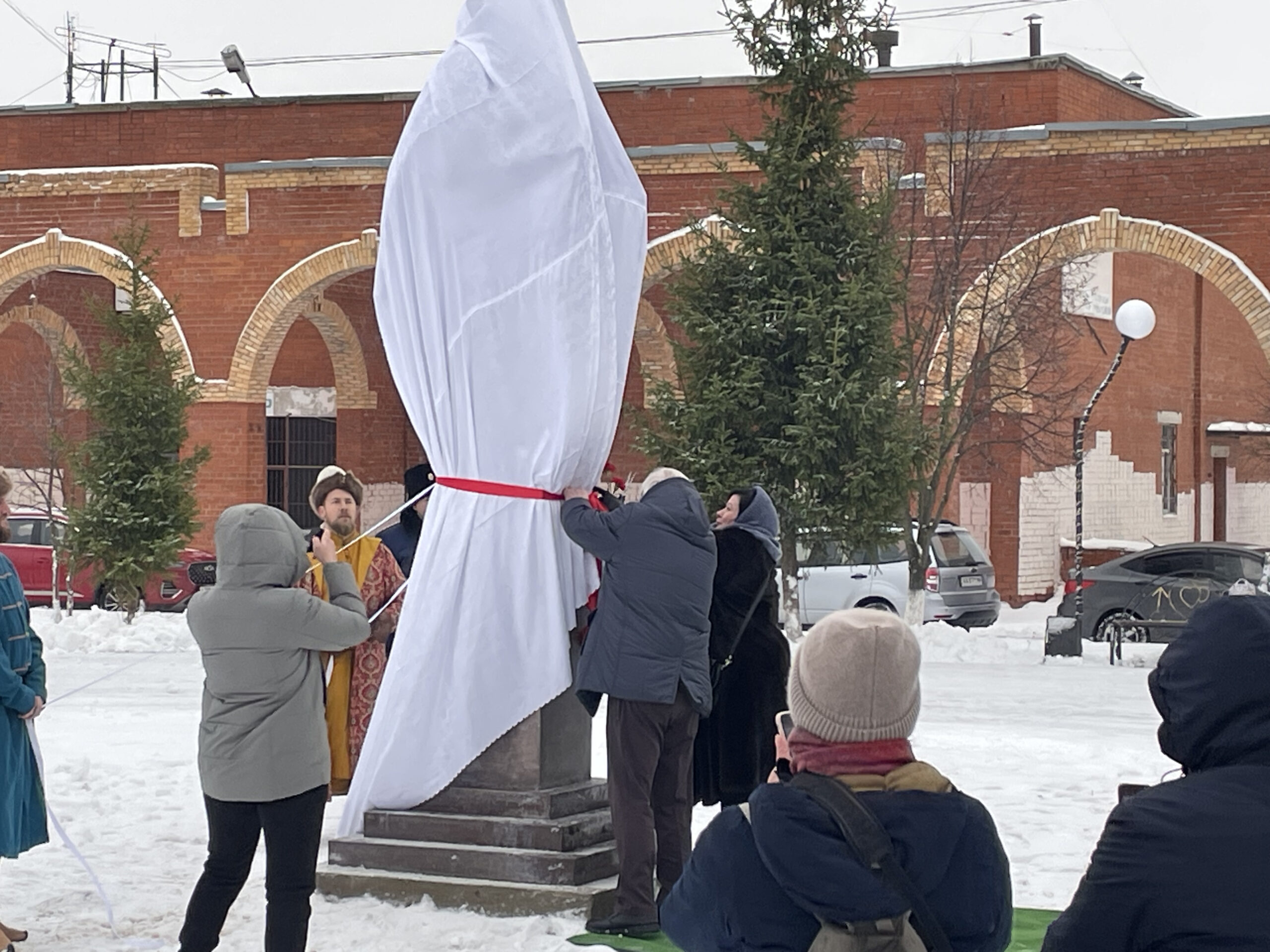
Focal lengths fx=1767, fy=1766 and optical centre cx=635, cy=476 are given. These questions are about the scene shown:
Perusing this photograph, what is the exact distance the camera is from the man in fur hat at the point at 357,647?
23.6ft

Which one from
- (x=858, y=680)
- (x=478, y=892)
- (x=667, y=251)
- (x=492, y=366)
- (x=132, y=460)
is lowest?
(x=478, y=892)

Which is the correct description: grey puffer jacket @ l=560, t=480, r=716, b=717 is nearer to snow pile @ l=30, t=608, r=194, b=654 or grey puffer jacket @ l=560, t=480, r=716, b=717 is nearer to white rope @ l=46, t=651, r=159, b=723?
white rope @ l=46, t=651, r=159, b=723

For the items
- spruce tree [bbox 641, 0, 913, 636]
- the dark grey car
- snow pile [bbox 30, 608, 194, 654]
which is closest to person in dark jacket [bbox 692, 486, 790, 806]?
spruce tree [bbox 641, 0, 913, 636]

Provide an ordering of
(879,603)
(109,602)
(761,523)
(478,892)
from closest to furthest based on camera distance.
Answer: (478,892) → (761,523) → (879,603) → (109,602)

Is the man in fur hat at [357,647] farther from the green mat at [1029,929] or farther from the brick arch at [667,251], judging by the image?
the brick arch at [667,251]

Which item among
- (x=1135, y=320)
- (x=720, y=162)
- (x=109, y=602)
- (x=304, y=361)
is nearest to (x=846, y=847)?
(x=1135, y=320)

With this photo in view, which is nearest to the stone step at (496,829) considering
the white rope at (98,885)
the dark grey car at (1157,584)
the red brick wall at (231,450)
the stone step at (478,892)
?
the stone step at (478,892)

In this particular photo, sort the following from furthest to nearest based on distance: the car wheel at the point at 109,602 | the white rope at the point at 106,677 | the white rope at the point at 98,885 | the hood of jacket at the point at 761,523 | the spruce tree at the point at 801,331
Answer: the car wheel at the point at 109,602 → the spruce tree at the point at 801,331 → the white rope at the point at 106,677 → the hood of jacket at the point at 761,523 → the white rope at the point at 98,885

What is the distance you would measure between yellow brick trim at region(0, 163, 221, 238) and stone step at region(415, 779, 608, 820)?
59.1ft

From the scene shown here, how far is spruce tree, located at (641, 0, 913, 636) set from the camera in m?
16.0

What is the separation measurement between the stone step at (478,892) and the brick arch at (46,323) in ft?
77.0

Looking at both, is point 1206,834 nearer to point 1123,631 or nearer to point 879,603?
point 1123,631

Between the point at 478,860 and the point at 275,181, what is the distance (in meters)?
17.9

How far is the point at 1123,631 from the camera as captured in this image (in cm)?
1755
